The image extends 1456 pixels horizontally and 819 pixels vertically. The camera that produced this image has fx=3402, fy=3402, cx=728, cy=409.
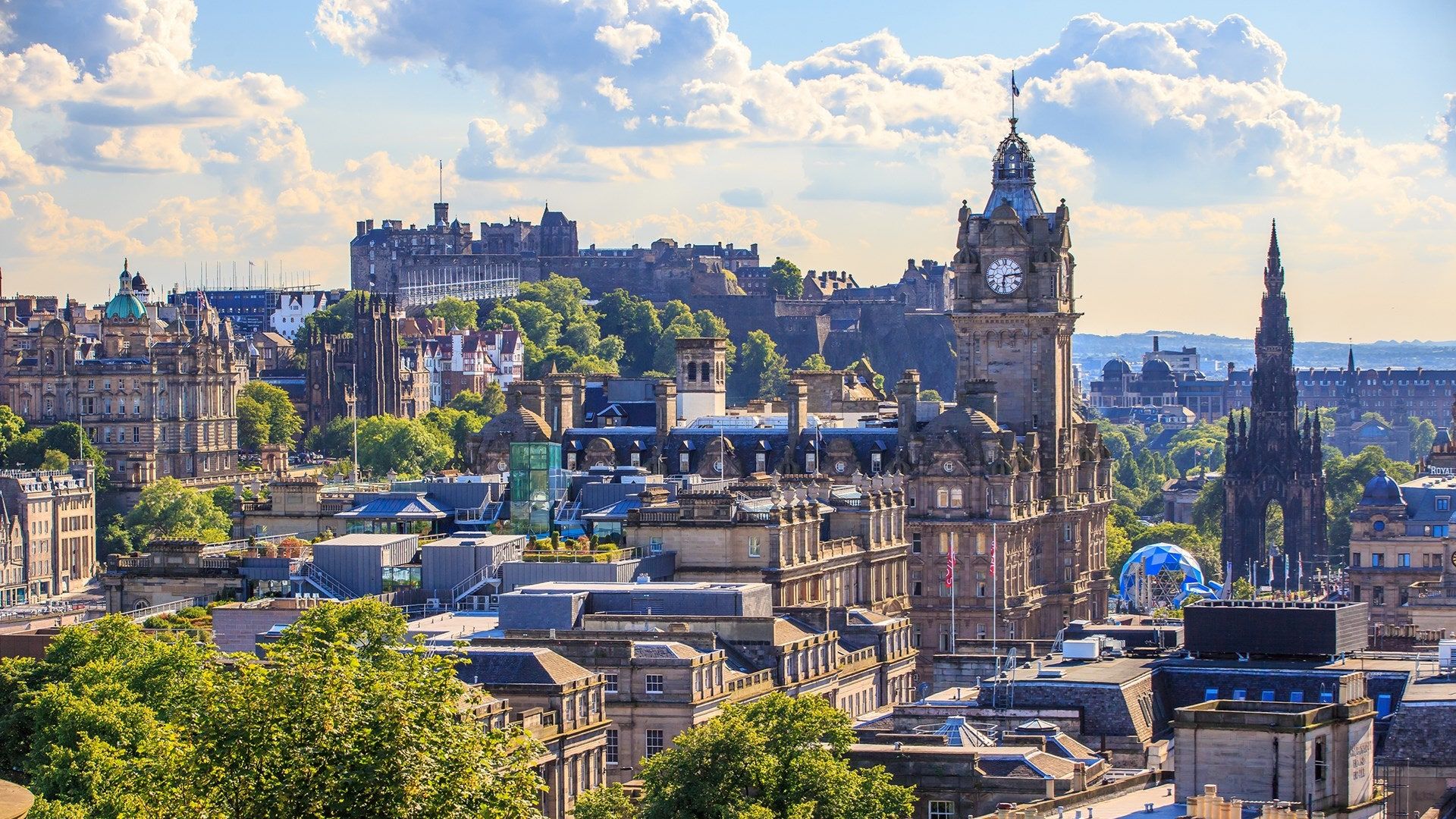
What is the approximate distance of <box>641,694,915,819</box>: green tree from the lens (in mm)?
82875

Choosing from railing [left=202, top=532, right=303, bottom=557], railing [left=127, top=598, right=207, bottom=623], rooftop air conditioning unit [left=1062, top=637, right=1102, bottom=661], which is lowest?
railing [left=127, top=598, right=207, bottom=623]

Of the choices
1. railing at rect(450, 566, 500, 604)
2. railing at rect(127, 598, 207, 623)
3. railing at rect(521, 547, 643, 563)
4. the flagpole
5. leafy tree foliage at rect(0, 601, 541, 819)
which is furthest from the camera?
the flagpole

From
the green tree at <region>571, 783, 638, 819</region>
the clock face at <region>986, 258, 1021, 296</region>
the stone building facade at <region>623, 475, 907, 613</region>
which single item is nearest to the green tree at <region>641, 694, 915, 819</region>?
the green tree at <region>571, 783, 638, 819</region>

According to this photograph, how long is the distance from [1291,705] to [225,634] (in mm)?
45933

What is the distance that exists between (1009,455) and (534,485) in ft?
92.1

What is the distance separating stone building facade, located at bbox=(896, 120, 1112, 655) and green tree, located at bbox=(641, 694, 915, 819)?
6689 centimetres

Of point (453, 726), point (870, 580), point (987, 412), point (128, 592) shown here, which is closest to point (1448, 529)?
point (987, 412)

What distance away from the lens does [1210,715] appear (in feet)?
247

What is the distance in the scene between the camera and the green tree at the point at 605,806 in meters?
84.5

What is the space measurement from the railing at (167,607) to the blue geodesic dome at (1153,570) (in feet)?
180

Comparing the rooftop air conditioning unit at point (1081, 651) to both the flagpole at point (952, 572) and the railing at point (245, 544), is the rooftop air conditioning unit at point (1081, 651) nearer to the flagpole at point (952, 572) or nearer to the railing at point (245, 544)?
the flagpole at point (952, 572)

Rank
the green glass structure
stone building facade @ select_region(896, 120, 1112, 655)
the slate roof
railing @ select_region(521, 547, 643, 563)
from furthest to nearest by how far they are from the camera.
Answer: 1. stone building facade @ select_region(896, 120, 1112, 655)
2. the green glass structure
3. railing @ select_region(521, 547, 643, 563)
4. the slate roof

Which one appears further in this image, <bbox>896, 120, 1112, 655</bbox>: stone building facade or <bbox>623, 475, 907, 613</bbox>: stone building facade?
<bbox>896, 120, 1112, 655</bbox>: stone building facade

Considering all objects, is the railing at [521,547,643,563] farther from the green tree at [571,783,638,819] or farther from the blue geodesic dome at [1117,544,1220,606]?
the blue geodesic dome at [1117,544,1220,606]
